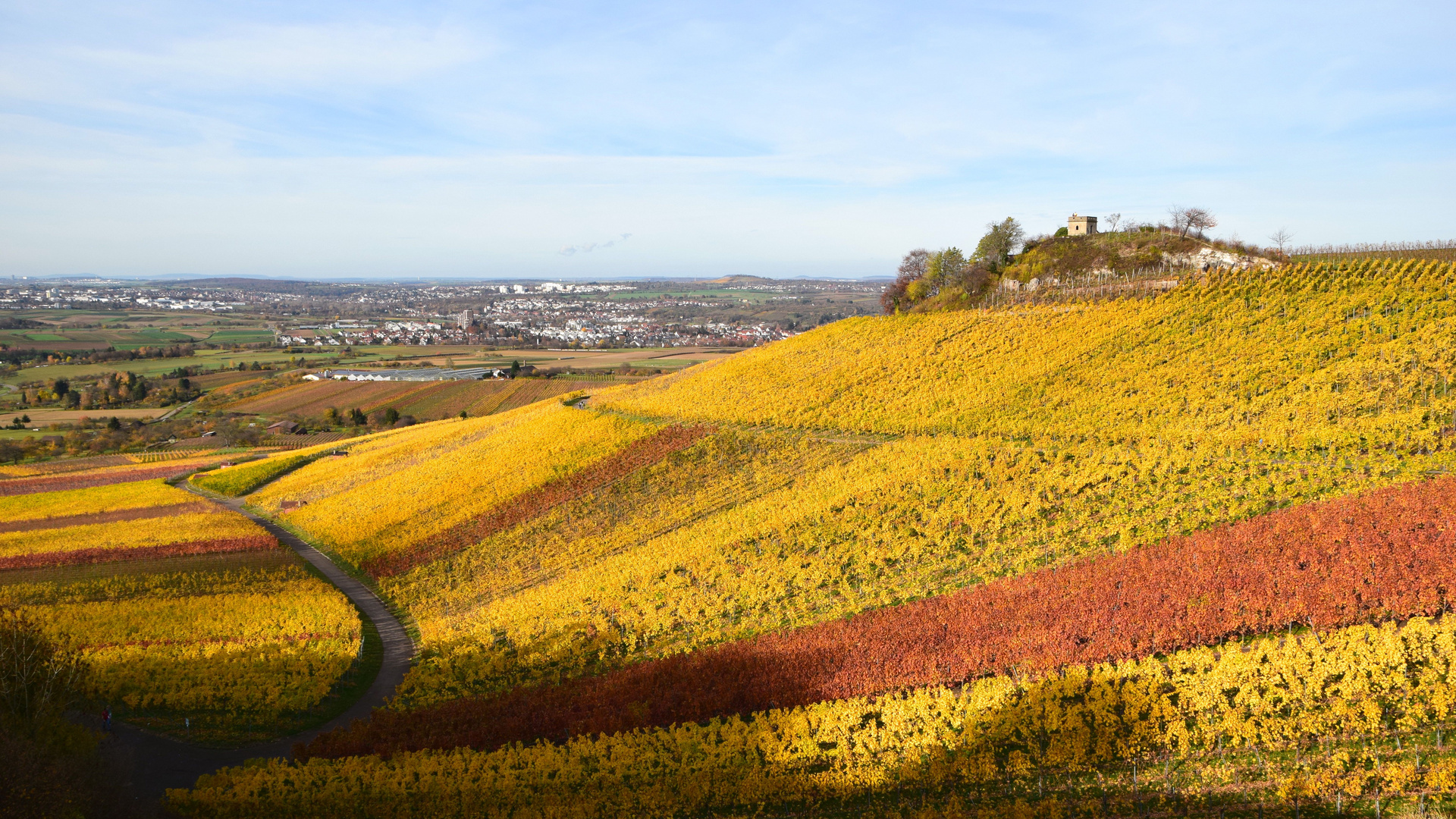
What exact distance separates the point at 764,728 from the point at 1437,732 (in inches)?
628

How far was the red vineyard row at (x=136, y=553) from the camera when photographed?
1797 inches

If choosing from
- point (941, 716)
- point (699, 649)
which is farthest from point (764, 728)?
point (699, 649)

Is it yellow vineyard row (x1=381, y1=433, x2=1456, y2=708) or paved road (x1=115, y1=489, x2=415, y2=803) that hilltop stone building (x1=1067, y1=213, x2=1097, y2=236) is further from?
paved road (x1=115, y1=489, x2=415, y2=803)

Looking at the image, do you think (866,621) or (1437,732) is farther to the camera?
(866,621)

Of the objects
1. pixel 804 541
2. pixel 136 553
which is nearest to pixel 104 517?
pixel 136 553

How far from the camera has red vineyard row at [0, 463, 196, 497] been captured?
6675 centimetres

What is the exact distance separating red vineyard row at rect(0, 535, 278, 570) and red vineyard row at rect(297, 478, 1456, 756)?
28.8m

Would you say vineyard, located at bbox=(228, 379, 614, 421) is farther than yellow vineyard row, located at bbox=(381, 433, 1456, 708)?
Yes

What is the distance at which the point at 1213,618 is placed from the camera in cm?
2353

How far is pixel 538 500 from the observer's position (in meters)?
49.6

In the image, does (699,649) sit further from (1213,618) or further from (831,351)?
(831,351)

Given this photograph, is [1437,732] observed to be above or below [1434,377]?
below

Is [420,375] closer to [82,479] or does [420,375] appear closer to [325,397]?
[325,397]

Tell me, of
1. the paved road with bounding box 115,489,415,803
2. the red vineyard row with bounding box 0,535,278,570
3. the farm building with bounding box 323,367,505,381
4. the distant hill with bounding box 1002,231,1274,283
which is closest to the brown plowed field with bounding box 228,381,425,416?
the farm building with bounding box 323,367,505,381
